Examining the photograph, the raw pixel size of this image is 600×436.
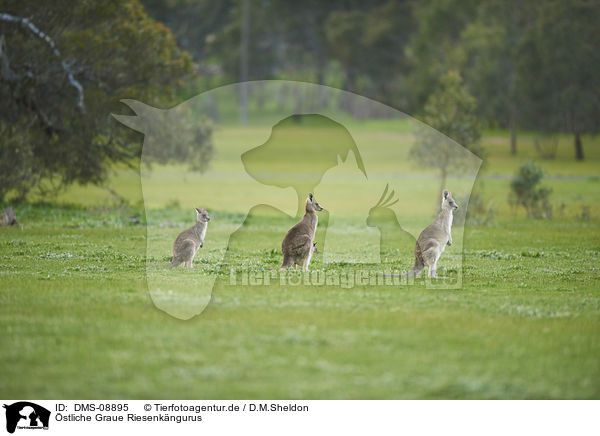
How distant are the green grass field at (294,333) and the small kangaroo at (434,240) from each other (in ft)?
2.22

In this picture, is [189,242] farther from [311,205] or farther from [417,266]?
[417,266]

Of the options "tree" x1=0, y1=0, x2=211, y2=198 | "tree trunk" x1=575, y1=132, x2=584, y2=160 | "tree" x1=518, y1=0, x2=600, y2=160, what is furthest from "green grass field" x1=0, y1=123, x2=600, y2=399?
"tree trunk" x1=575, y1=132, x2=584, y2=160

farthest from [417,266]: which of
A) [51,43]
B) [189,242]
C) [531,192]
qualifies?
[51,43]

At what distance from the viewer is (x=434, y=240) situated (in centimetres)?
1576

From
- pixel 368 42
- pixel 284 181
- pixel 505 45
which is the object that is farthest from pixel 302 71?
pixel 284 181

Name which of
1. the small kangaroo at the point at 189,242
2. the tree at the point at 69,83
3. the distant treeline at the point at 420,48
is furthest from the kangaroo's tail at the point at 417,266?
the distant treeline at the point at 420,48

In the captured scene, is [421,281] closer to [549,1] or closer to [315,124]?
[315,124]

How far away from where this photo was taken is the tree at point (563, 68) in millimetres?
66500

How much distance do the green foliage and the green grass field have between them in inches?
513

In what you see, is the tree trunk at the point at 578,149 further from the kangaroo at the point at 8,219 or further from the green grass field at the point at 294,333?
the kangaroo at the point at 8,219

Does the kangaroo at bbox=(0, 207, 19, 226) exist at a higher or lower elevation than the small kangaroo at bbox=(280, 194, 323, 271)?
higher
